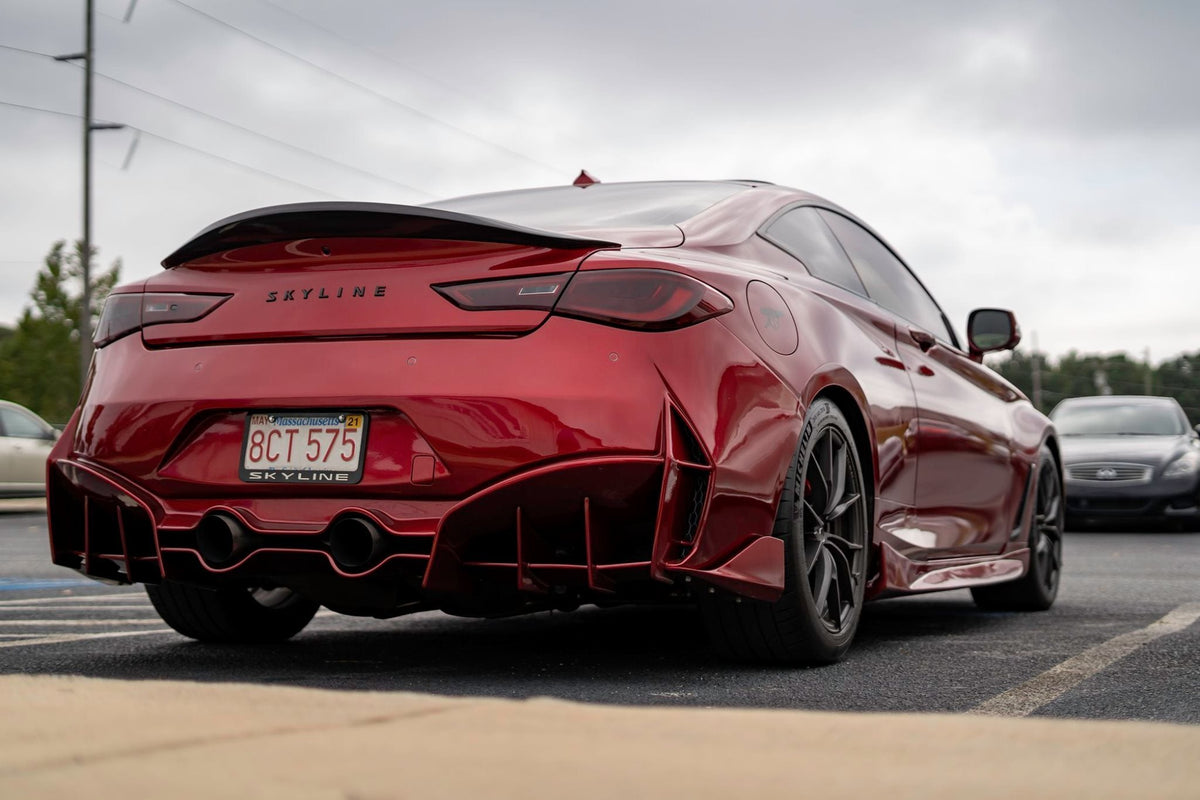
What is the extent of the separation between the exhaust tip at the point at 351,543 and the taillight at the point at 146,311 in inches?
29.9

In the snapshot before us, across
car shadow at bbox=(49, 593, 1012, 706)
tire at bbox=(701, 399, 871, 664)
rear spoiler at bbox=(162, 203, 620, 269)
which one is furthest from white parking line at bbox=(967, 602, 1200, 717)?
rear spoiler at bbox=(162, 203, 620, 269)

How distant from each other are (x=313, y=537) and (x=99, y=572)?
2.63 ft

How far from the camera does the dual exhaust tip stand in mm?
3477

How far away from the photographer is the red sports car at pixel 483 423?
135 inches

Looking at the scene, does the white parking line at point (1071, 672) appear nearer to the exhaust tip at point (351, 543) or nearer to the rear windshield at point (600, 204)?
the exhaust tip at point (351, 543)

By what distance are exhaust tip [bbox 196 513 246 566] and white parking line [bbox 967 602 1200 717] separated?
1806mm

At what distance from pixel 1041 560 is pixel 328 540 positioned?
153 inches

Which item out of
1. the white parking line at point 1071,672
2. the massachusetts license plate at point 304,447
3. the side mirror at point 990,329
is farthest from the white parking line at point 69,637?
the side mirror at point 990,329

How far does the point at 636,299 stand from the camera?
3500mm

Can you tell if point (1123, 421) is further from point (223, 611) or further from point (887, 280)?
point (223, 611)

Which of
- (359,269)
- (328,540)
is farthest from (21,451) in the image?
(328,540)

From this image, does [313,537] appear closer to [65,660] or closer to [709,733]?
[65,660]

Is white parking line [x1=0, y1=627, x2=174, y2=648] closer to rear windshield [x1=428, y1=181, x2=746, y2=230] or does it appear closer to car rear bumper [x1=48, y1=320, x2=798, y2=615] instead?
car rear bumper [x1=48, y1=320, x2=798, y2=615]

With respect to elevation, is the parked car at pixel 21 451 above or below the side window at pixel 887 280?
below
